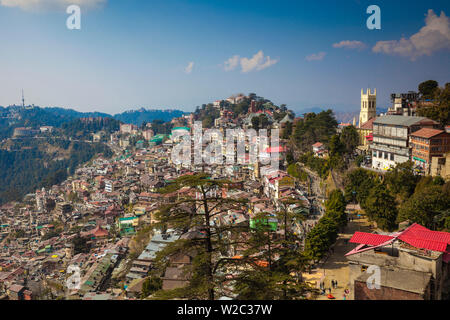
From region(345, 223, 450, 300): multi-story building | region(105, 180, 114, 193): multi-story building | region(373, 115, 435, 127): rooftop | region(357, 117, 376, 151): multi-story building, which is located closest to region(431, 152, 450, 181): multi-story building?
region(373, 115, 435, 127): rooftop

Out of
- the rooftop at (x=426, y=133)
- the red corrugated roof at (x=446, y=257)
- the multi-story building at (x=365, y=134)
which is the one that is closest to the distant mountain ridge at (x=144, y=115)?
the multi-story building at (x=365, y=134)

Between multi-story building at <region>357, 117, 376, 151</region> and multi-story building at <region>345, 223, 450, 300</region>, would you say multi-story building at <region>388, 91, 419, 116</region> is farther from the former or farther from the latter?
multi-story building at <region>345, 223, 450, 300</region>

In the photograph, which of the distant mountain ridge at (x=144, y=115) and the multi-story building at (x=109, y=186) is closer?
the multi-story building at (x=109, y=186)

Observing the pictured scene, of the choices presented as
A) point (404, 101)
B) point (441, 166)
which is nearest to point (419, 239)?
point (441, 166)

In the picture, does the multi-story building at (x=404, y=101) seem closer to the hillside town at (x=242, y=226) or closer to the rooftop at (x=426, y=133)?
the hillside town at (x=242, y=226)

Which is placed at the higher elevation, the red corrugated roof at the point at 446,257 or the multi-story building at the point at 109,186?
the red corrugated roof at the point at 446,257

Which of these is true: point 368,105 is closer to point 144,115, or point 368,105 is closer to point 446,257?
point 446,257
